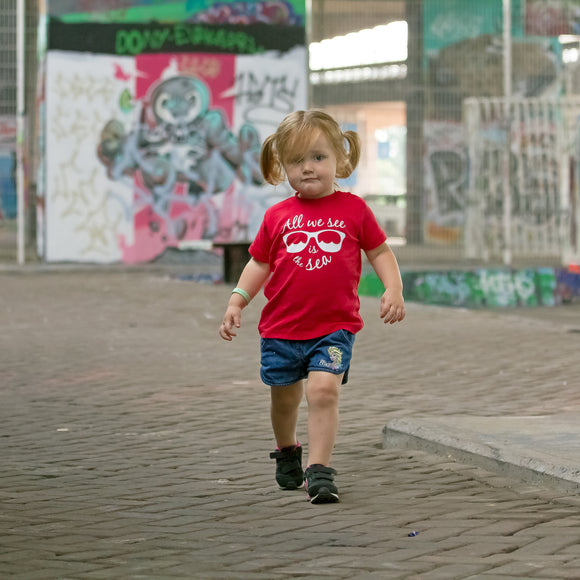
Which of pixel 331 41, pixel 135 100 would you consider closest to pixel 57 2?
pixel 135 100

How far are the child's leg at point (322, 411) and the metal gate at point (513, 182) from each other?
17.6 metres

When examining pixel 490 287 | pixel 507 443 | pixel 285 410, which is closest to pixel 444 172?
pixel 490 287

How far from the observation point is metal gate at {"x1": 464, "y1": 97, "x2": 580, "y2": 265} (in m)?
22.2

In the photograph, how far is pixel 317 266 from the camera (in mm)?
4820

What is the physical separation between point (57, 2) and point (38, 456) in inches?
739

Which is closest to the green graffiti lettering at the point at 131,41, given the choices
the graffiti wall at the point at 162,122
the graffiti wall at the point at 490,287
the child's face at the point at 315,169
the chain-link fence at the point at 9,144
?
the graffiti wall at the point at 162,122

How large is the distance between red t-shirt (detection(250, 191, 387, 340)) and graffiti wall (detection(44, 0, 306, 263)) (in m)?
18.4

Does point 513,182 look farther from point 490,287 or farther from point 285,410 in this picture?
point 285,410

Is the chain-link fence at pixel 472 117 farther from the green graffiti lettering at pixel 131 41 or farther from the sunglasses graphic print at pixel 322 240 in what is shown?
the sunglasses graphic print at pixel 322 240

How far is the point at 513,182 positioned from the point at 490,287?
20.2 feet

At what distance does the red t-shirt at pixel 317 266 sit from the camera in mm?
4816

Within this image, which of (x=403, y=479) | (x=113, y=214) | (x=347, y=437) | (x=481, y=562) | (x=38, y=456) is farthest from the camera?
(x=113, y=214)

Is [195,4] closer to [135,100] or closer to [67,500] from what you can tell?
[135,100]

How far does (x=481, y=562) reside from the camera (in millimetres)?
3789
